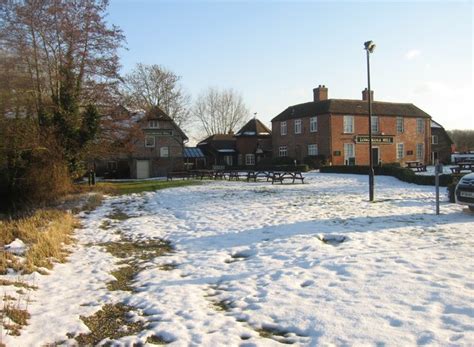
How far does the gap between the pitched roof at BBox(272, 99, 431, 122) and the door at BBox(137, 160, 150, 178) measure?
16219mm

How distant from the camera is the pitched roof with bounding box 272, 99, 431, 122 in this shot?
45134mm

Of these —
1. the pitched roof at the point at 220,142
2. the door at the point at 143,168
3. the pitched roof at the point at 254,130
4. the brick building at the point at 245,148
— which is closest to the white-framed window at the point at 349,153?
the brick building at the point at 245,148

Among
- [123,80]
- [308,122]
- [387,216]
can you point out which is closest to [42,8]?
[123,80]

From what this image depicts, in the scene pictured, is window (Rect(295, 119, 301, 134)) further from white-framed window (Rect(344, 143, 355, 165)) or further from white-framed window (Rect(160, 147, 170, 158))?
white-framed window (Rect(160, 147, 170, 158))

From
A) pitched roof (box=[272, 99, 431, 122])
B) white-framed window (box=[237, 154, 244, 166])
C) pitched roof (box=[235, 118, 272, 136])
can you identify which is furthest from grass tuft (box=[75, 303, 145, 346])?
pitched roof (box=[235, 118, 272, 136])

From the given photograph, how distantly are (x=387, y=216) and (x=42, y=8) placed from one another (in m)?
21.7

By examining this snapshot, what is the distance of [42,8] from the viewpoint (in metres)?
23.8

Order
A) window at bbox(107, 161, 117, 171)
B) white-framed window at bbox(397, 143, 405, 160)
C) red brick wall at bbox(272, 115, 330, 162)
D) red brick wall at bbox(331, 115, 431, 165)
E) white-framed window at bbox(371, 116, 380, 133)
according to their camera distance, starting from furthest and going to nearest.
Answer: window at bbox(107, 161, 117, 171), white-framed window at bbox(397, 143, 405, 160), white-framed window at bbox(371, 116, 380, 133), red brick wall at bbox(331, 115, 431, 165), red brick wall at bbox(272, 115, 330, 162)

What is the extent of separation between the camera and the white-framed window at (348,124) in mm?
45219

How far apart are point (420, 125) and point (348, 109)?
11113 millimetres

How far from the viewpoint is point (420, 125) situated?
5059 cm

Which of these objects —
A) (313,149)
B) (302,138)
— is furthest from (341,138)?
(302,138)

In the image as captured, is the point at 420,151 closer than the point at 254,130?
Yes

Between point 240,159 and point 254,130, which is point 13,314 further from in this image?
point 254,130
